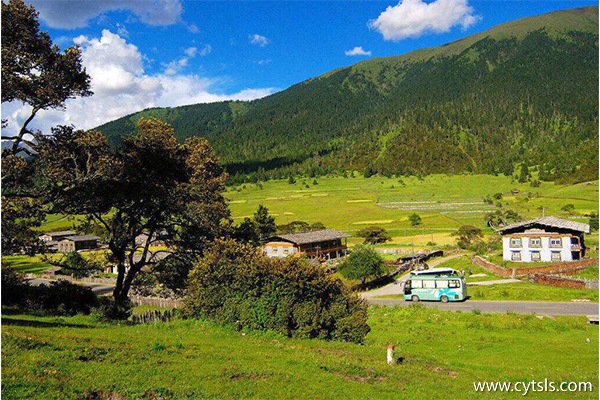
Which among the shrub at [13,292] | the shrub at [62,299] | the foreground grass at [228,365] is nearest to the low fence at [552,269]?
the foreground grass at [228,365]

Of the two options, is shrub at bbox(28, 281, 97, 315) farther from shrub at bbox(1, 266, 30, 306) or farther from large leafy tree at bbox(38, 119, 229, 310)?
large leafy tree at bbox(38, 119, 229, 310)

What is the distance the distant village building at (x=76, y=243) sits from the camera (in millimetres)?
108250

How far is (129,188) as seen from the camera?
71.8 ft

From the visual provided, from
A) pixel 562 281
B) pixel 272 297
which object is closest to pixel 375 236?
pixel 562 281

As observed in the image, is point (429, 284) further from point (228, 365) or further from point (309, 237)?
point (309, 237)

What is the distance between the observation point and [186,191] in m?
24.7

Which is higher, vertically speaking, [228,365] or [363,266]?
[228,365]

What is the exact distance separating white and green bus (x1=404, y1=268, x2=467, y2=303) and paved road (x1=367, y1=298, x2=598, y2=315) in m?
0.84

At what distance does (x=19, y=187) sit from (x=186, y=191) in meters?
8.42

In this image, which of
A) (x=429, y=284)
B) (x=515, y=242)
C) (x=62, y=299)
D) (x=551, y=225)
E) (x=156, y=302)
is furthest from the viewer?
(x=515, y=242)

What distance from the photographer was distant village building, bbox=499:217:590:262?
62.5 metres

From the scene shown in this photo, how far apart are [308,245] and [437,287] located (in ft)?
132

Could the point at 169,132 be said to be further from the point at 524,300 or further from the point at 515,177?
the point at 515,177

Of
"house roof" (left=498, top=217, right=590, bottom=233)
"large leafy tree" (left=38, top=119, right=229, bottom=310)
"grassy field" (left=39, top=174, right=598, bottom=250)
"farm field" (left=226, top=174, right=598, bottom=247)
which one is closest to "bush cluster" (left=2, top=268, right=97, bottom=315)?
"large leafy tree" (left=38, top=119, right=229, bottom=310)
